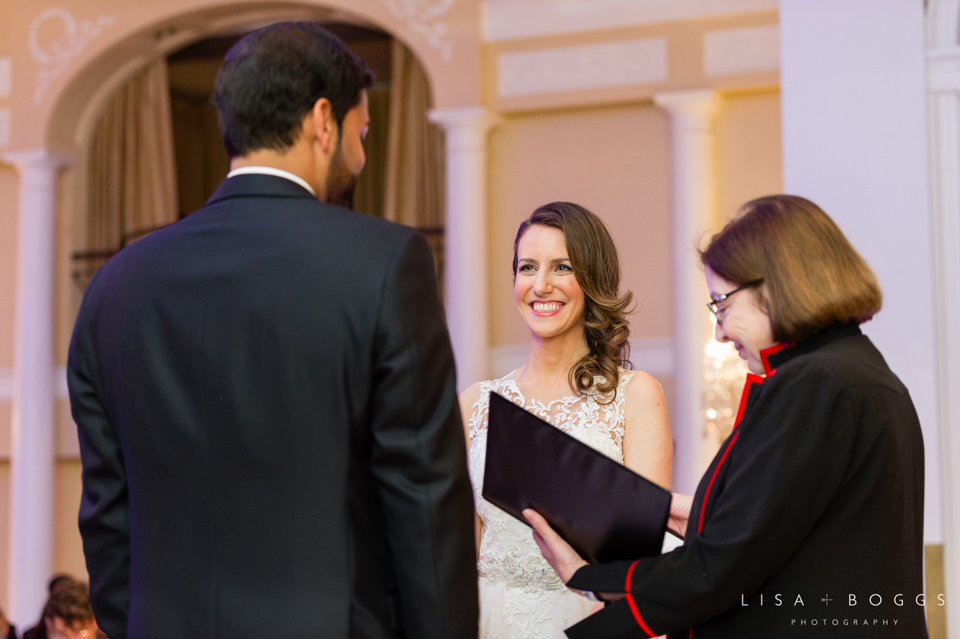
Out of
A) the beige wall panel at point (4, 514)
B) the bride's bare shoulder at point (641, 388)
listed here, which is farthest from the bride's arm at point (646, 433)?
the beige wall panel at point (4, 514)

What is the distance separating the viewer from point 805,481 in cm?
144

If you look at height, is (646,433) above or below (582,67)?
below

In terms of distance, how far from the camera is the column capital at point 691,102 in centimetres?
650

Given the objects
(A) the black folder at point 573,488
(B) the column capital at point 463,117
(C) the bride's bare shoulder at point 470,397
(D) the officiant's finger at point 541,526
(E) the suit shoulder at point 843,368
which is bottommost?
(D) the officiant's finger at point 541,526

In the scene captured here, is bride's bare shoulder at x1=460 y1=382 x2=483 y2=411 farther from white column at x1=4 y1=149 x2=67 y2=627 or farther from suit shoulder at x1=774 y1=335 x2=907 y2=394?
white column at x1=4 y1=149 x2=67 y2=627

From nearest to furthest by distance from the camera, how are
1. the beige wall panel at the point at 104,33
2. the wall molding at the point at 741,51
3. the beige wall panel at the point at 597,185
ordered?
1. the wall molding at the point at 741,51
2. the beige wall panel at the point at 597,185
3. the beige wall panel at the point at 104,33

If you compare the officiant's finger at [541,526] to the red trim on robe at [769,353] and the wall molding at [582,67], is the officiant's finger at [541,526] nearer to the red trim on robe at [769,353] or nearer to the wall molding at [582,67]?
the red trim on robe at [769,353]

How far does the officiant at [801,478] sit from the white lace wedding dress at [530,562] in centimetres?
74

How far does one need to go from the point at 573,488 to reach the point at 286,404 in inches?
21.7

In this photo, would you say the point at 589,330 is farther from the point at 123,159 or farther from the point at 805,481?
the point at 123,159

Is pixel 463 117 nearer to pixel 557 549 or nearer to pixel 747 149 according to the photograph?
pixel 747 149

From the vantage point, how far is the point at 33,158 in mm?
7684

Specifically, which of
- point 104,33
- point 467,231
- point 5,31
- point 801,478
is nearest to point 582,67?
point 467,231

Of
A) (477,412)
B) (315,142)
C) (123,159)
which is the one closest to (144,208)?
(123,159)
